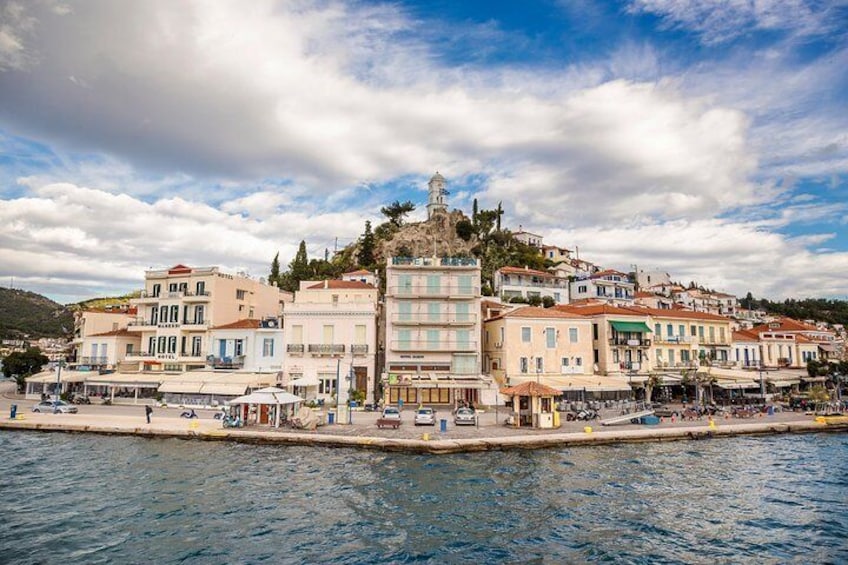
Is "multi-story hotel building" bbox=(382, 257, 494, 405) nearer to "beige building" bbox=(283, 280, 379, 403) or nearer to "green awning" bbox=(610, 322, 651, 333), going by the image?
"beige building" bbox=(283, 280, 379, 403)

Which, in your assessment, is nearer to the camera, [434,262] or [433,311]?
[433,311]

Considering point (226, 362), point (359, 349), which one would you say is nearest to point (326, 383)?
point (359, 349)

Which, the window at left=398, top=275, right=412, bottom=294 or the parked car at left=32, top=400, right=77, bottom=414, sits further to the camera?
the window at left=398, top=275, right=412, bottom=294

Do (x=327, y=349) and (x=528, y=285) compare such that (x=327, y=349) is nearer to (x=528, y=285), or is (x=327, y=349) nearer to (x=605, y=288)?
(x=528, y=285)

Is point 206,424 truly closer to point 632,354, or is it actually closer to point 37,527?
point 37,527

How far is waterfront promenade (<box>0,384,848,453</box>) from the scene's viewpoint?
29.0m

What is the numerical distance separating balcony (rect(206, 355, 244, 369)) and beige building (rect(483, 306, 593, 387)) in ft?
72.1

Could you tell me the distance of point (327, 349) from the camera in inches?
1801

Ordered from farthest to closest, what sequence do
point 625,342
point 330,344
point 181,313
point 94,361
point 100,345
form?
point 100,345 < point 94,361 < point 181,313 < point 625,342 < point 330,344

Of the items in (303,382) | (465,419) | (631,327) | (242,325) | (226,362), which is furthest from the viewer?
(631,327)

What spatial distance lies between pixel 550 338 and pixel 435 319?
33.2 ft

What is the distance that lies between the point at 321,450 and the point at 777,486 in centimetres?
2106

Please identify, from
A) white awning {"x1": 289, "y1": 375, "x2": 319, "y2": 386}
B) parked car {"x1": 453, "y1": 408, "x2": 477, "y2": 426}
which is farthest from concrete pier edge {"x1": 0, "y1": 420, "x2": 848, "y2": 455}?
white awning {"x1": 289, "y1": 375, "x2": 319, "y2": 386}

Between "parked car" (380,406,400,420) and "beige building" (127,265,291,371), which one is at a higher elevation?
"beige building" (127,265,291,371)
